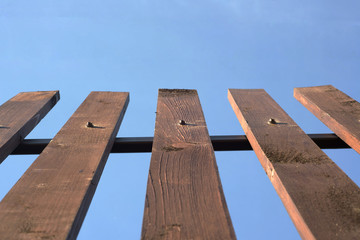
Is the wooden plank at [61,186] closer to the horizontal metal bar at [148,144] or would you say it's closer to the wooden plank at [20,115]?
the horizontal metal bar at [148,144]

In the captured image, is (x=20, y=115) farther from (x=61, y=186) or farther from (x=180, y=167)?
(x=180, y=167)

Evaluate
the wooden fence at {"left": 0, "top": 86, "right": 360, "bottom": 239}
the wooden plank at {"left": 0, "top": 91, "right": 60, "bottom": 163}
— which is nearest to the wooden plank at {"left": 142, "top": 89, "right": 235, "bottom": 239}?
the wooden fence at {"left": 0, "top": 86, "right": 360, "bottom": 239}

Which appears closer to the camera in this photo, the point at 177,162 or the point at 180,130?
the point at 177,162

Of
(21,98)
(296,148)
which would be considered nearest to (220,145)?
(296,148)

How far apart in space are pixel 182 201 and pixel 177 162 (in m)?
0.22

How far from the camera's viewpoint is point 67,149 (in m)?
1.31

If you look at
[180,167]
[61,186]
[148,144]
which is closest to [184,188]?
[180,167]

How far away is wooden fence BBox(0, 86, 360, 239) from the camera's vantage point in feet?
3.01

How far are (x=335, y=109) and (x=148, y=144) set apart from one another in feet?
3.03

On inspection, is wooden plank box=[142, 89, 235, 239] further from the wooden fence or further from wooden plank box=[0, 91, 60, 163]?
wooden plank box=[0, 91, 60, 163]

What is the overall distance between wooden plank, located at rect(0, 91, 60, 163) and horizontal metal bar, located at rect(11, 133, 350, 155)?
0.05 m

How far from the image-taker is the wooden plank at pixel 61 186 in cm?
91

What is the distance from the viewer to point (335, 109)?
178cm

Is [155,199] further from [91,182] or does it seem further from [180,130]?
[180,130]
